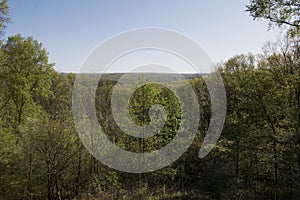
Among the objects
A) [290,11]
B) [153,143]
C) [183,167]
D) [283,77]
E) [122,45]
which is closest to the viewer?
[290,11]

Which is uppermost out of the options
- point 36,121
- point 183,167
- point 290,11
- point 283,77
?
point 290,11

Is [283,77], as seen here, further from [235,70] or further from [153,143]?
[153,143]

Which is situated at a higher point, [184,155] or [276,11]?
[276,11]

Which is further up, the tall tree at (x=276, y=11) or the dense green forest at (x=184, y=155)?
the tall tree at (x=276, y=11)

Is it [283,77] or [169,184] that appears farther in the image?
[283,77]

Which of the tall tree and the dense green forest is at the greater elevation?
the tall tree

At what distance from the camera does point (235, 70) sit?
1891cm

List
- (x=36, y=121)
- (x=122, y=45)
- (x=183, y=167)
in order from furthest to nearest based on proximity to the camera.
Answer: (x=183, y=167) < (x=36, y=121) < (x=122, y=45)

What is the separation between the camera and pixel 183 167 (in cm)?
1122

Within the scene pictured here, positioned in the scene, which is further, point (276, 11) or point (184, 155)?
point (184, 155)

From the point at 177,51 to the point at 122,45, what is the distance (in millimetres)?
1886

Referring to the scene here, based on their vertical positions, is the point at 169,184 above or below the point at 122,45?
below

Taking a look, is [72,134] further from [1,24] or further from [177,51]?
[1,24]

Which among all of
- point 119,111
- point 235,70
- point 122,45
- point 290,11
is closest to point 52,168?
point 119,111
